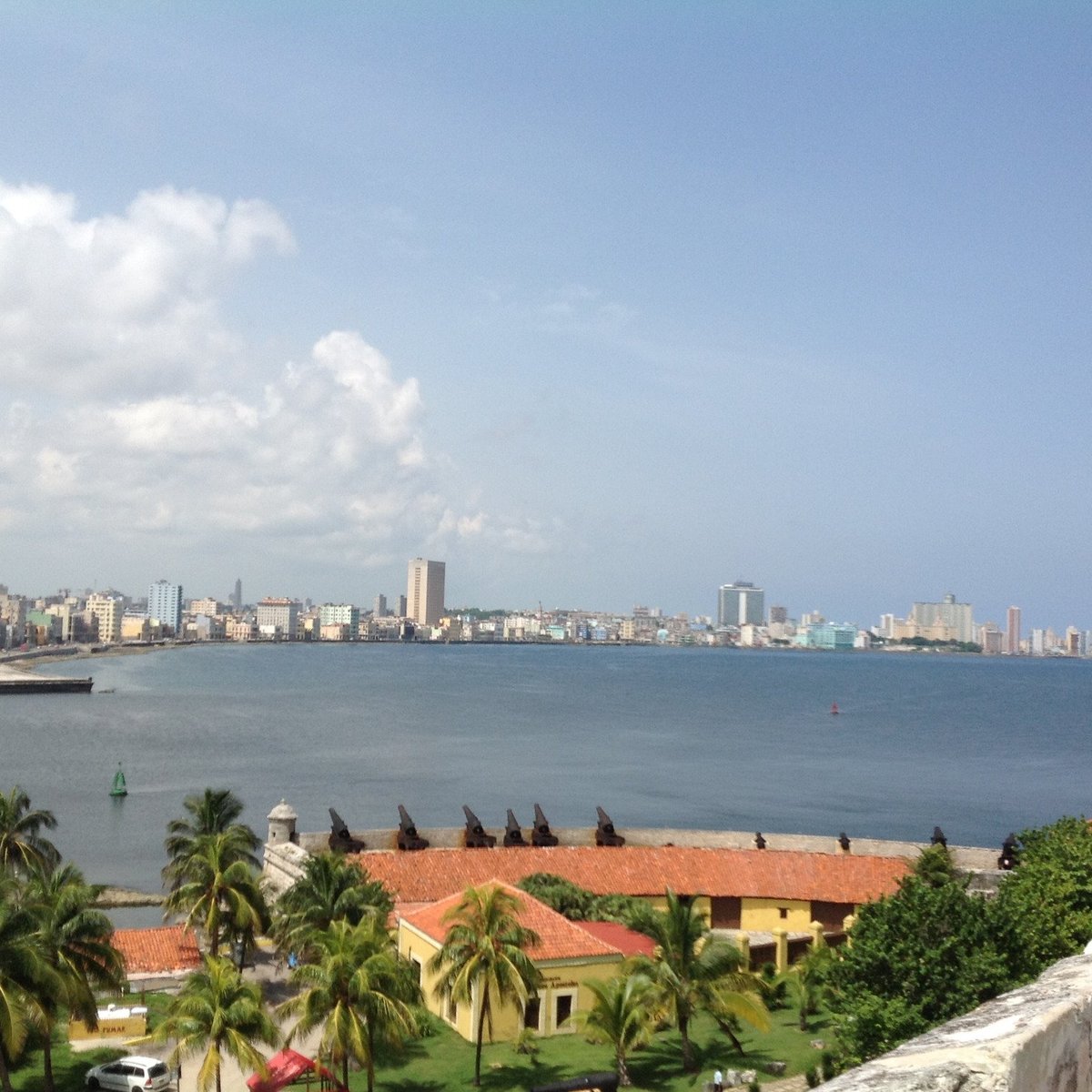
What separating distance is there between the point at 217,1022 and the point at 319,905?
6.19 metres

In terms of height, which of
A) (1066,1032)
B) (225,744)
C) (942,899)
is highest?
(1066,1032)

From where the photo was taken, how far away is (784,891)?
37156mm

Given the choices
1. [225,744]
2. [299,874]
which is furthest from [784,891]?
[225,744]

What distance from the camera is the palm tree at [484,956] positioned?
25.0 m

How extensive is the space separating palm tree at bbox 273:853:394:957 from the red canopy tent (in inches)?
127

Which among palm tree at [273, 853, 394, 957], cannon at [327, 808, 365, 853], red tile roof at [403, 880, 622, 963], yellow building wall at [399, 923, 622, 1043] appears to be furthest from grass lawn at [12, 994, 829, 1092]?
cannon at [327, 808, 365, 853]

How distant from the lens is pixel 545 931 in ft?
95.0

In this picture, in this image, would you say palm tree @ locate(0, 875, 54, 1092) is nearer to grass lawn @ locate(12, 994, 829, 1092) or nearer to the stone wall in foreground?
grass lawn @ locate(12, 994, 829, 1092)

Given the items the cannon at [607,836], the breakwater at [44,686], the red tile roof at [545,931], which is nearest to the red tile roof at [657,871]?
the cannon at [607,836]

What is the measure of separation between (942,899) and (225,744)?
302 ft

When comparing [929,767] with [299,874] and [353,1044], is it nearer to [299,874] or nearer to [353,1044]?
[299,874]

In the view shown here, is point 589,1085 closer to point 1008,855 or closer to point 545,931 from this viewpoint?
point 545,931

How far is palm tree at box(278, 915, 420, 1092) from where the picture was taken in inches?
889

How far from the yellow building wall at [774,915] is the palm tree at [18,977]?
22.0 metres
